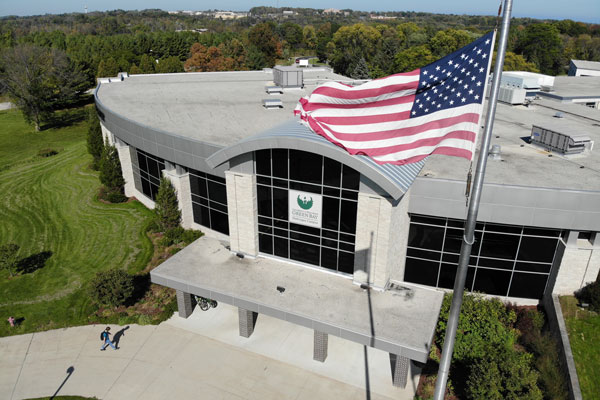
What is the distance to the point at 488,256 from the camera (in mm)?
24172

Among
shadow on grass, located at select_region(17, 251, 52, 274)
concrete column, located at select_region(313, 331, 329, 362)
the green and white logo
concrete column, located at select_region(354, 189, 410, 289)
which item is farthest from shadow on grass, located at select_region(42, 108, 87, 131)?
concrete column, located at select_region(313, 331, 329, 362)

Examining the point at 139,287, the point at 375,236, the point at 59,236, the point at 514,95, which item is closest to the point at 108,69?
the point at 59,236

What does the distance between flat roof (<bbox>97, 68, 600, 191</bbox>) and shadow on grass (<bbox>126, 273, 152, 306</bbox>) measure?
387 inches

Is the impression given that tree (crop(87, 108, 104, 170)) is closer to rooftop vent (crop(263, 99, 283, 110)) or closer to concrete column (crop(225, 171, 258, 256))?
rooftop vent (crop(263, 99, 283, 110))

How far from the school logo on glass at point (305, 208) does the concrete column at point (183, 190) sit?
1074 centimetres

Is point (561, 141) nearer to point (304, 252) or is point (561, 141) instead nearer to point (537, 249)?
point (537, 249)

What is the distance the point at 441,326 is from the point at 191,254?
14.1 m

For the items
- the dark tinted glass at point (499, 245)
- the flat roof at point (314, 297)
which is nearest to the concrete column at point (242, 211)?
the flat roof at point (314, 297)

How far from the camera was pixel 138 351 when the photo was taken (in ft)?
75.4

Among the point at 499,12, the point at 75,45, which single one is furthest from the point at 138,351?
the point at 75,45

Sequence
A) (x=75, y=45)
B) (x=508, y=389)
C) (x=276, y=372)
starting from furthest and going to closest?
(x=75, y=45)
(x=276, y=372)
(x=508, y=389)

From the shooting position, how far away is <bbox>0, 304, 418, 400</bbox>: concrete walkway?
67.1ft

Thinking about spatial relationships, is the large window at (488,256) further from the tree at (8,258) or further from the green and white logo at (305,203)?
the tree at (8,258)

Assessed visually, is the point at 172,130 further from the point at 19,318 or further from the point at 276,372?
the point at 276,372
